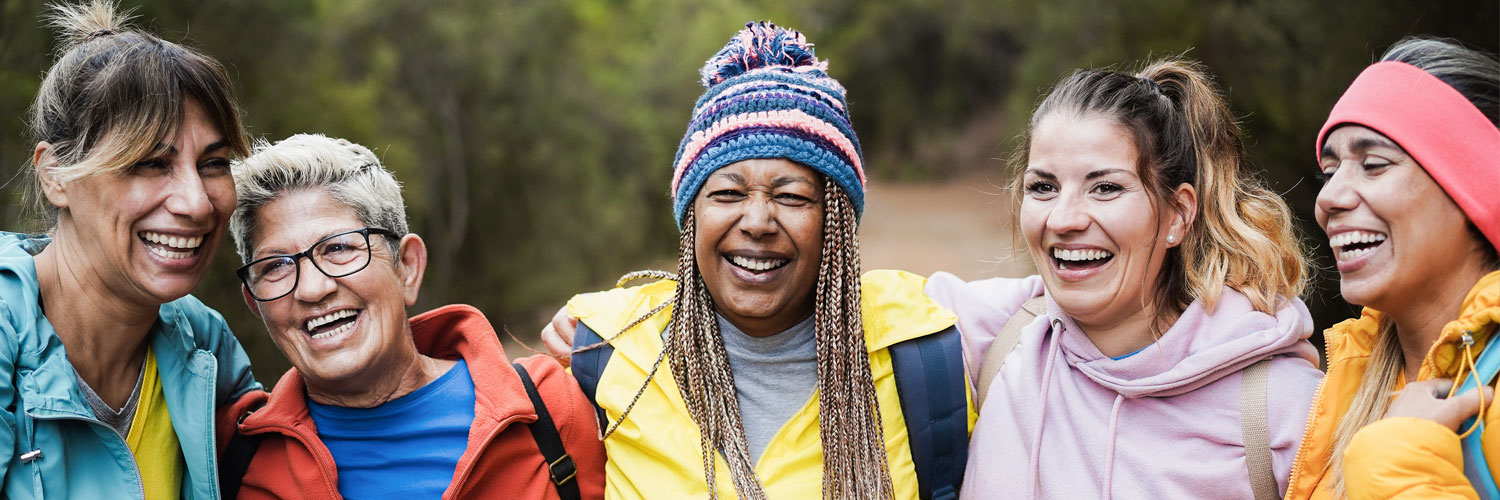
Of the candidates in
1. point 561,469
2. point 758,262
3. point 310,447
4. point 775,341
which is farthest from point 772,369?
point 310,447

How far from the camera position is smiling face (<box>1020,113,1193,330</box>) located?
280 cm

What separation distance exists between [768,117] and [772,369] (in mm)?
690

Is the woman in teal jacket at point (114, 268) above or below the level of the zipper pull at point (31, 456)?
above

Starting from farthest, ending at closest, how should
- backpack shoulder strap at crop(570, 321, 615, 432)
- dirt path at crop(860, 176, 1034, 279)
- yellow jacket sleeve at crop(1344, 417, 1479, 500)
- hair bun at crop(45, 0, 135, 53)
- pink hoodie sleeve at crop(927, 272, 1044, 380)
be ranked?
dirt path at crop(860, 176, 1034, 279)
pink hoodie sleeve at crop(927, 272, 1044, 380)
backpack shoulder strap at crop(570, 321, 615, 432)
hair bun at crop(45, 0, 135, 53)
yellow jacket sleeve at crop(1344, 417, 1479, 500)

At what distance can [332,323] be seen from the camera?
9.64 feet

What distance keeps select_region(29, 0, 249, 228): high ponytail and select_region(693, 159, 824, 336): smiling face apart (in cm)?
124

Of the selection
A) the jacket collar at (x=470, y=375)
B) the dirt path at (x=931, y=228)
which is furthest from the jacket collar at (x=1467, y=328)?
the dirt path at (x=931, y=228)

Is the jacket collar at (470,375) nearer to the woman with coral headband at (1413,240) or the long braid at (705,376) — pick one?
the long braid at (705,376)

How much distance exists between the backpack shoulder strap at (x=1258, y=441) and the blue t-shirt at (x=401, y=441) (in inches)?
75.7

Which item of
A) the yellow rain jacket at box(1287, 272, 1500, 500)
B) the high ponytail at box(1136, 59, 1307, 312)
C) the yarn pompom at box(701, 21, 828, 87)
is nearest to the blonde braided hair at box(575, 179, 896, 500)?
the yarn pompom at box(701, 21, 828, 87)

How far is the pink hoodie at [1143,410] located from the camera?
2.66m

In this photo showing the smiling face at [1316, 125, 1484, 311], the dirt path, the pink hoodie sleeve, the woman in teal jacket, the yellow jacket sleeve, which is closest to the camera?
the yellow jacket sleeve

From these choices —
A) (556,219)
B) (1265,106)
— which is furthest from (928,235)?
(1265,106)

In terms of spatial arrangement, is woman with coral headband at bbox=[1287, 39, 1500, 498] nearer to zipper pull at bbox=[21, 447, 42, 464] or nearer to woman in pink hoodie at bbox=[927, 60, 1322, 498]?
woman in pink hoodie at bbox=[927, 60, 1322, 498]
